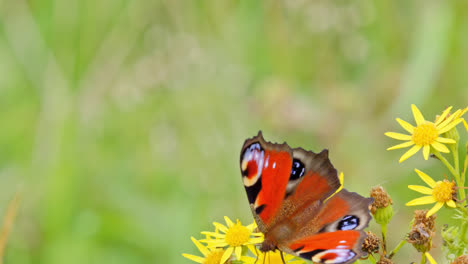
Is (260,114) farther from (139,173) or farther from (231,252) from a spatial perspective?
(231,252)

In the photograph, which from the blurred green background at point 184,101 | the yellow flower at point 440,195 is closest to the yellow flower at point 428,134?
the yellow flower at point 440,195

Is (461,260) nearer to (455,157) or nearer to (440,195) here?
(440,195)

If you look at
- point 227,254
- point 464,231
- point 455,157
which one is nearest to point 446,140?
point 455,157

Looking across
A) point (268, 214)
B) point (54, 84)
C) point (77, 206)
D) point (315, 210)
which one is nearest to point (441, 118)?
point (315, 210)

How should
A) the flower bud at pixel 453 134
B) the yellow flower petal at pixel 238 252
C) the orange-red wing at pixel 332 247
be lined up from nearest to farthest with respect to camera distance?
the orange-red wing at pixel 332 247 < the yellow flower petal at pixel 238 252 < the flower bud at pixel 453 134

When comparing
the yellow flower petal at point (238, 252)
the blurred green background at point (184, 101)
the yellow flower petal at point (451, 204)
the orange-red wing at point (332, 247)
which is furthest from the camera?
the blurred green background at point (184, 101)

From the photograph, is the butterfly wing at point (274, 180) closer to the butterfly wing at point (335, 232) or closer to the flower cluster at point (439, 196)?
the butterfly wing at point (335, 232)
